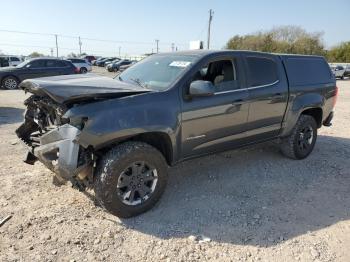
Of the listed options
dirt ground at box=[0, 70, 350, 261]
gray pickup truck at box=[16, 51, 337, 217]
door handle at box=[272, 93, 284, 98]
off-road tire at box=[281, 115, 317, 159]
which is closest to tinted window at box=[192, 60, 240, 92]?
gray pickup truck at box=[16, 51, 337, 217]

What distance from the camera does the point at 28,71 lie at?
55.4 ft

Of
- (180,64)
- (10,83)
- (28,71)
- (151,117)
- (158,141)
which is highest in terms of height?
(180,64)

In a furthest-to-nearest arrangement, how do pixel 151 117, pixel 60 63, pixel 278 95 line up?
pixel 60 63, pixel 278 95, pixel 151 117

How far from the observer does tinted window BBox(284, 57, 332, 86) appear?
5.81 m

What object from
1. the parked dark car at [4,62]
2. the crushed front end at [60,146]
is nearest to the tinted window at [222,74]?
the crushed front end at [60,146]

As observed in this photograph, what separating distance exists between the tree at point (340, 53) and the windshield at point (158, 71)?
2221 inches

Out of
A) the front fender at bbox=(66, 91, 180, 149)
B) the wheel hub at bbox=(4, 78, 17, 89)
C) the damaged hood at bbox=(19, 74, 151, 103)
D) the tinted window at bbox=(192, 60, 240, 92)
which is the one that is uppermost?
the tinted window at bbox=(192, 60, 240, 92)

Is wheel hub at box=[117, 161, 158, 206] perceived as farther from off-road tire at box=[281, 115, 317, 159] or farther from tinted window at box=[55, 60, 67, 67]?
tinted window at box=[55, 60, 67, 67]

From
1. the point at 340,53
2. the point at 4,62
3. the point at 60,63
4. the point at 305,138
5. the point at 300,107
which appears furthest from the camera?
the point at 340,53

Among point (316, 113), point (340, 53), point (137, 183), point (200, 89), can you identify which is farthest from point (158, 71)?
point (340, 53)

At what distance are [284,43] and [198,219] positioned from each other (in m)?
58.7

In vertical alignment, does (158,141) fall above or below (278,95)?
below

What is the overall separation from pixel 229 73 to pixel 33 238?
312cm

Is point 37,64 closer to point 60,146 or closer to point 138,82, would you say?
point 138,82
